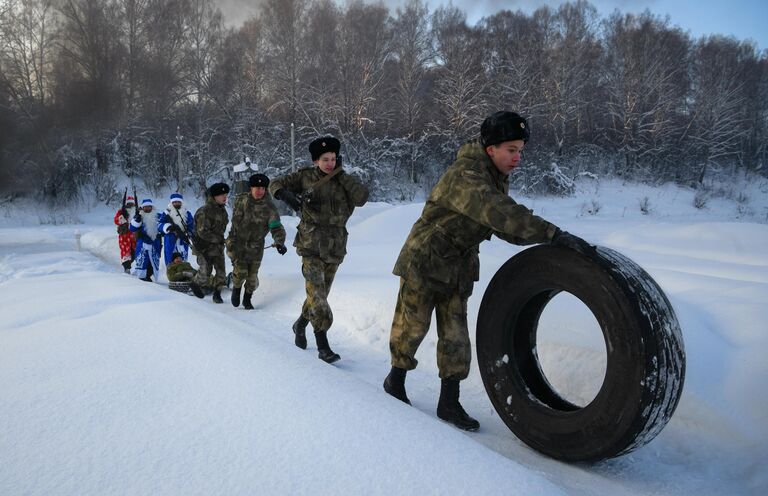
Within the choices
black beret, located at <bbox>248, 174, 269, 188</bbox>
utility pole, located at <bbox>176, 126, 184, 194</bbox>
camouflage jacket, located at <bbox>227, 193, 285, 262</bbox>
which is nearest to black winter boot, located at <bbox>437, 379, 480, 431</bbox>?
camouflage jacket, located at <bbox>227, 193, 285, 262</bbox>

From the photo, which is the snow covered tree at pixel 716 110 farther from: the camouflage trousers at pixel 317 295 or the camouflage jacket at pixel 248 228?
the camouflage trousers at pixel 317 295

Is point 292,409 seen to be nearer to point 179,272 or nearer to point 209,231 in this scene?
point 209,231

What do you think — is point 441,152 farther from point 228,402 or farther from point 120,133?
point 228,402

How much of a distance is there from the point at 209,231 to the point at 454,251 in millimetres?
5340

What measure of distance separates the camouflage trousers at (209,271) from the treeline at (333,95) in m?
19.4

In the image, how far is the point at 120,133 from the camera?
90.3 feet

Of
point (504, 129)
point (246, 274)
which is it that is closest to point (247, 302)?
point (246, 274)

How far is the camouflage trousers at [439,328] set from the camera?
9.23 ft

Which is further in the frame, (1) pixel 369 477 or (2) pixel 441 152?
(2) pixel 441 152

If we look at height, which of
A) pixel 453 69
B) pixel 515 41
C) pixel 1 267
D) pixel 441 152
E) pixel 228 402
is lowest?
pixel 1 267

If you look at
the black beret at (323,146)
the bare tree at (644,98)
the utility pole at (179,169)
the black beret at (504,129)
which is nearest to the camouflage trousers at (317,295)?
the black beret at (323,146)

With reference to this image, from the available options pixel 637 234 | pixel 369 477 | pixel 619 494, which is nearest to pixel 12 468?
pixel 369 477

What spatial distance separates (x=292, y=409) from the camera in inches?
69.8

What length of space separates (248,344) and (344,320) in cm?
244
